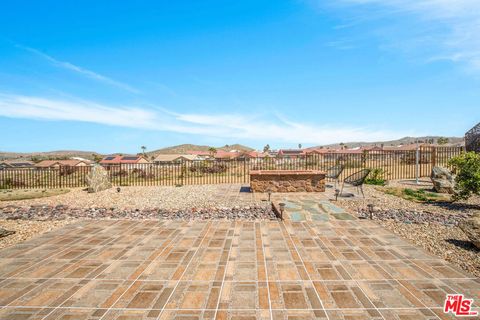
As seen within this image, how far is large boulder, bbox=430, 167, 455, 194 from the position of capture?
8896 mm

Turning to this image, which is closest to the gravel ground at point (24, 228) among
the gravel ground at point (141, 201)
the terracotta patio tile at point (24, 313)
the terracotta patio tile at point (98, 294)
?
the gravel ground at point (141, 201)

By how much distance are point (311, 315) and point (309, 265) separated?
996 mm

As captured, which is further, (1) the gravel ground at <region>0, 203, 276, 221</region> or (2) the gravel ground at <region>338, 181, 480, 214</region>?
(2) the gravel ground at <region>338, 181, 480, 214</region>

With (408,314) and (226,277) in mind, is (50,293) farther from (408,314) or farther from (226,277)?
(408,314)

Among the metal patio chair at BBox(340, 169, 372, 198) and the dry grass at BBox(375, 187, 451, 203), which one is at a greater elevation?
the metal patio chair at BBox(340, 169, 372, 198)

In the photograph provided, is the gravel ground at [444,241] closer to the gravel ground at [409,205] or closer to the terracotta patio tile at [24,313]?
the gravel ground at [409,205]

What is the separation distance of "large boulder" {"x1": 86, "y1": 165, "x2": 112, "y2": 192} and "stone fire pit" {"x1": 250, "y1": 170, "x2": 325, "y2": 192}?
22.8 feet

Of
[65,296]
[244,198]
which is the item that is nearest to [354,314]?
[65,296]

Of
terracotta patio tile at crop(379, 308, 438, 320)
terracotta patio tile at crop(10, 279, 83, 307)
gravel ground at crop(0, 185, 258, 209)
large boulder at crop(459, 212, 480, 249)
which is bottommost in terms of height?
gravel ground at crop(0, 185, 258, 209)

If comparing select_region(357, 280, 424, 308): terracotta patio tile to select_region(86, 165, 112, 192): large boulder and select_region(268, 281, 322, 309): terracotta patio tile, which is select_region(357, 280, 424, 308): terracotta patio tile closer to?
select_region(268, 281, 322, 309): terracotta patio tile

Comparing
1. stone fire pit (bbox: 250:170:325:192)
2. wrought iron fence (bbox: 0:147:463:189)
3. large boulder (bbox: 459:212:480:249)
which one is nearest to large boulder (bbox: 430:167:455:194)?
wrought iron fence (bbox: 0:147:463:189)

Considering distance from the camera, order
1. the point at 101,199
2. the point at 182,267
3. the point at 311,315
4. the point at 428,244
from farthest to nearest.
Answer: the point at 101,199 < the point at 428,244 < the point at 182,267 < the point at 311,315

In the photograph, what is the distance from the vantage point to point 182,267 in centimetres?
317

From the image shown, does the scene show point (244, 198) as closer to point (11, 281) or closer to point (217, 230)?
point (217, 230)
